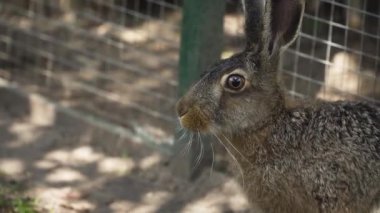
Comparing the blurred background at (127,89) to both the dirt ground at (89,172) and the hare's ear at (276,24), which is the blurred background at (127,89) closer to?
the dirt ground at (89,172)

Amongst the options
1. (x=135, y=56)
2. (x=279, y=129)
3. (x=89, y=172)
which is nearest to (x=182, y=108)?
(x=279, y=129)

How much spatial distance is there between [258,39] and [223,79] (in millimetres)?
288

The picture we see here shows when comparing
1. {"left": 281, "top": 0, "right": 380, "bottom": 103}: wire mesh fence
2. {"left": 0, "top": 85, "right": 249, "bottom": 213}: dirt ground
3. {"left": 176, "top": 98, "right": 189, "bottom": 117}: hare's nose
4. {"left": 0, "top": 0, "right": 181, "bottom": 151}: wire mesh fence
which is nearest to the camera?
{"left": 176, "top": 98, "right": 189, "bottom": 117}: hare's nose

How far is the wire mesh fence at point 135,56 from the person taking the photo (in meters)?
6.60

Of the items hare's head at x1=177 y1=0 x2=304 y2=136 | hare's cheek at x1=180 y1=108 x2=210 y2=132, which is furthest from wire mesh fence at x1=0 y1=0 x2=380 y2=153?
hare's cheek at x1=180 y1=108 x2=210 y2=132

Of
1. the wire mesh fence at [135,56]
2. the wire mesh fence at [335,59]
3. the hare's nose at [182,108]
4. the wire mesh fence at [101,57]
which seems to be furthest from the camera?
the wire mesh fence at [101,57]

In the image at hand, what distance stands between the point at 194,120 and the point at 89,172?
1.77 meters

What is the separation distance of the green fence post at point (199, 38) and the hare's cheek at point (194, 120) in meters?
1.30

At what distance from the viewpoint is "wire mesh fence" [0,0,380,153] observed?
6598 mm

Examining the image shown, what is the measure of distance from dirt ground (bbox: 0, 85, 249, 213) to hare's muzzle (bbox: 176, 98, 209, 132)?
115 cm

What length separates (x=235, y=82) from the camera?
4.91 meters

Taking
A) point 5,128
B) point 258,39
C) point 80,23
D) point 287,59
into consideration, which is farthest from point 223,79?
point 80,23

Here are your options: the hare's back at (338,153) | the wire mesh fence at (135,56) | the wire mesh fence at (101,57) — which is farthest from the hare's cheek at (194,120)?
the wire mesh fence at (101,57)

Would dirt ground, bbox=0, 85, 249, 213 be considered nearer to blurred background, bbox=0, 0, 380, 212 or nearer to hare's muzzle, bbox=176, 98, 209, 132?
blurred background, bbox=0, 0, 380, 212
